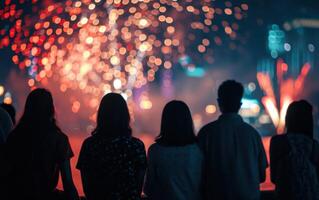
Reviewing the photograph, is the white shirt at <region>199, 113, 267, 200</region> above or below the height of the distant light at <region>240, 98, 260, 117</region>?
above

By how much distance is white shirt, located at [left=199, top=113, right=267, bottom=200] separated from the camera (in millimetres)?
4320

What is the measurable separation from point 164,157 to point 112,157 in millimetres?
504

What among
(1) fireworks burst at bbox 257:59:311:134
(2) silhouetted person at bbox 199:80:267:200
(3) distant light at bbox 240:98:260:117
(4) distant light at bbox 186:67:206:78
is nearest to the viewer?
(2) silhouetted person at bbox 199:80:267:200

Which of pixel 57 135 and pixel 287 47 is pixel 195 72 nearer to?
pixel 287 47

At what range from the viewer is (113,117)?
384cm

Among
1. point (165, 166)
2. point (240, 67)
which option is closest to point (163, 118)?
point (165, 166)

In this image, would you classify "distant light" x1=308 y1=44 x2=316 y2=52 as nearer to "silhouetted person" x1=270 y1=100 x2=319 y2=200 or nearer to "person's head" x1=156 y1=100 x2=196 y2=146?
"silhouetted person" x1=270 y1=100 x2=319 y2=200

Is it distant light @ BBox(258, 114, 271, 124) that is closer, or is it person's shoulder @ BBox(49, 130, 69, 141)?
person's shoulder @ BBox(49, 130, 69, 141)

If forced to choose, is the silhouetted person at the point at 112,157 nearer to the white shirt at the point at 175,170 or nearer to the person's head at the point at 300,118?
the white shirt at the point at 175,170

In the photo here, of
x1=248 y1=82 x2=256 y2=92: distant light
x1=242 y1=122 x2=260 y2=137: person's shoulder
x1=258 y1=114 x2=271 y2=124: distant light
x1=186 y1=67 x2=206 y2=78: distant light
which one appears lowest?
x1=258 y1=114 x2=271 y2=124: distant light

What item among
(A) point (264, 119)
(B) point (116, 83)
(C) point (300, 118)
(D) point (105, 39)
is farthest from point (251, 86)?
(C) point (300, 118)

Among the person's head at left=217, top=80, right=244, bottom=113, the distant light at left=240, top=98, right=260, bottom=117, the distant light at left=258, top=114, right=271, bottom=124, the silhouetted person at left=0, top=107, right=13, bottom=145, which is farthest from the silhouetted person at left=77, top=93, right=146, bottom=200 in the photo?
the distant light at left=240, top=98, right=260, bottom=117

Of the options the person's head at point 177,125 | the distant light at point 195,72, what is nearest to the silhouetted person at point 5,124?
the person's head at point 177,125

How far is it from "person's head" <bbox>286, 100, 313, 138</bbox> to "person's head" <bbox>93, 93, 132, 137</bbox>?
1.47 metres
